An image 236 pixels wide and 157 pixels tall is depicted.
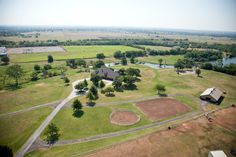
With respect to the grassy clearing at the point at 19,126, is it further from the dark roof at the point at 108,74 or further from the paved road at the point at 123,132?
the dark roof at the point at 108,74

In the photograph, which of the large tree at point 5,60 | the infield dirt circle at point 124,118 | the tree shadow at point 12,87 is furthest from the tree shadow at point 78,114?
the large tree at point 5,60

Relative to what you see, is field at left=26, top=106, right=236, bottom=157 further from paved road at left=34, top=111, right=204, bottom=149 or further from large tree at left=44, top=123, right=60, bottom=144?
large tree at left=44, top=123, right=60, bottom=144

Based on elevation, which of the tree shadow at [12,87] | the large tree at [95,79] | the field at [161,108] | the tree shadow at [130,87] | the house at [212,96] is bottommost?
the field at [161,108]

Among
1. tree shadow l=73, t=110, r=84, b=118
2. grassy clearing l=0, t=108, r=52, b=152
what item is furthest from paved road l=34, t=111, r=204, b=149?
tree shadow l=73, t=110, r=84, b=118

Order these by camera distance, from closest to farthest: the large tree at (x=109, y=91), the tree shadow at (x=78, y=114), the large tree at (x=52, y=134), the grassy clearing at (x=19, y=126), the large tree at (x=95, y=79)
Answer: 1. the grassy clearing at (x=19, y=126)
2. the large tree at (x=52, y=134)
3. the tree shadow at (x=78, y=114)
4. the large tree at (x=109, y=91)
5. the large tree at (x=95, y=79)

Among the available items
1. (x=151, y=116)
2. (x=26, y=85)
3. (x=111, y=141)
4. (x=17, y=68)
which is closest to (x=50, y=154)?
(x=111, y=141)

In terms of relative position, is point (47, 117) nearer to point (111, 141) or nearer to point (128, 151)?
point (111, 141)

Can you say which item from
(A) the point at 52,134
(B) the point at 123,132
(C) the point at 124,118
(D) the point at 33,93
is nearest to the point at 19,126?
(A) the point at 52,134
